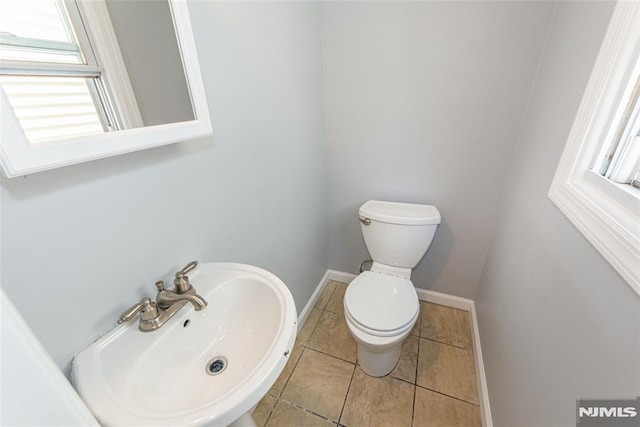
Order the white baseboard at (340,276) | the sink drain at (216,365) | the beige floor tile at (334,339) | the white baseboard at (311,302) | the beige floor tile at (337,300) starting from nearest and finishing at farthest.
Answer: the sink drain at (216,365) → the beige floor tile at (334,339) → the white baseboard at (311,302) → the beige floor tile at (337,300) → the white baseboard at (340,276)

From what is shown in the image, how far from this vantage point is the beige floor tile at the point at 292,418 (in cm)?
125

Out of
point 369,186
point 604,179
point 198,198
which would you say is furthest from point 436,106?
point 198,198

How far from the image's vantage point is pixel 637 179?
27.1 inches

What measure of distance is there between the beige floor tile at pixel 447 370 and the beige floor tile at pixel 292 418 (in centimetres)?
56

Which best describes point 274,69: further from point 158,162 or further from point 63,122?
point 63,122

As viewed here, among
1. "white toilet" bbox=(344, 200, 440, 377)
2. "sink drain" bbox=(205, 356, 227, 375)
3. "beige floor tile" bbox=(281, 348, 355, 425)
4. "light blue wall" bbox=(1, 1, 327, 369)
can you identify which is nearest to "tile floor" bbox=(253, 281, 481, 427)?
"beige floor tile" bbox=(281, 348, 355, 425)

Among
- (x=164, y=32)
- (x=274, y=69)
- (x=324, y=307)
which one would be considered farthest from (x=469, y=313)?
(x=164, y=32)

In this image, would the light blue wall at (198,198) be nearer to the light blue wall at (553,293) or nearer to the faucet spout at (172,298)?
the faucet spout at (172,298)

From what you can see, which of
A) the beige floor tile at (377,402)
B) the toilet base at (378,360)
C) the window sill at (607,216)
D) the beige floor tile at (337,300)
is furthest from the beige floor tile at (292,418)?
the window sill at (607,216)

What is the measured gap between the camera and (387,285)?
1466mm

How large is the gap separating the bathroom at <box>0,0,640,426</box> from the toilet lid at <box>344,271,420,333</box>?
15.0 inches

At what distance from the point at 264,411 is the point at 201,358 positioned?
753mm

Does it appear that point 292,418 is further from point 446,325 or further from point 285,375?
point 446,325

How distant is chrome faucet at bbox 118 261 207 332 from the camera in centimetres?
68
